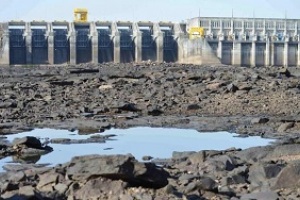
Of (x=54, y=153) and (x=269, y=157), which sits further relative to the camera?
(x=54, y=153)

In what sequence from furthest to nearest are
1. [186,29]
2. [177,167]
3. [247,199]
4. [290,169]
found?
[186,29]
[177,167]
[290,169]
[247,199]

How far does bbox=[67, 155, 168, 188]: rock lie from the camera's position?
6.27m

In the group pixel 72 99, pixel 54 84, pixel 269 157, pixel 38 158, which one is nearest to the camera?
pixel 269 157

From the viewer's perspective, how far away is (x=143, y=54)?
266 ft

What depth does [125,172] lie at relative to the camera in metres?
6.25

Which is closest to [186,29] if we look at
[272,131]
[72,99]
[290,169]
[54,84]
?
[54,84]

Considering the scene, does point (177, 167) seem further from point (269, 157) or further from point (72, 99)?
point (72, 99)

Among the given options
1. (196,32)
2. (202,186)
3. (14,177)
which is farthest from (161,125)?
(196,32)

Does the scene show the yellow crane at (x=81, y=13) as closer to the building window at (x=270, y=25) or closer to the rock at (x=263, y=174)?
the building window at (x=270, y=25)

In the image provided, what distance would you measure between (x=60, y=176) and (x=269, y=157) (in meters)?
3.57

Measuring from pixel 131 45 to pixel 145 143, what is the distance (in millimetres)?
Result: 69467

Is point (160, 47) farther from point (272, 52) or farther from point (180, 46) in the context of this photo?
point (272, 52)

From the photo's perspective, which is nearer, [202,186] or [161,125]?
[202,186]

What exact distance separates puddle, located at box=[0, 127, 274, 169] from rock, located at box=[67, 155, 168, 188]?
2756 millimetres
